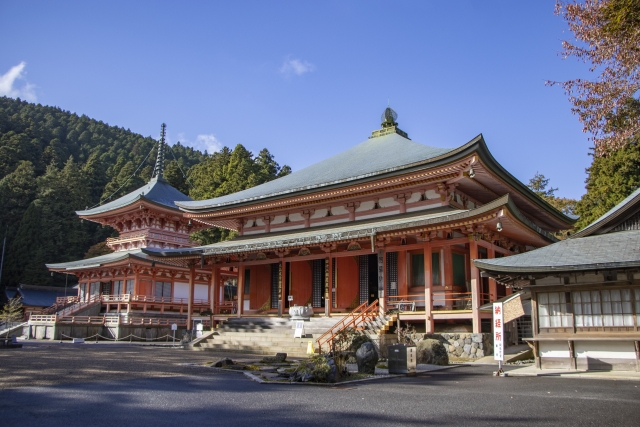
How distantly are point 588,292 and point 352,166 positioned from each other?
13.2 metres

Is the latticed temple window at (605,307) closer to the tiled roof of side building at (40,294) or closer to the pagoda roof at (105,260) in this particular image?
the pagoda roof at (105,260)

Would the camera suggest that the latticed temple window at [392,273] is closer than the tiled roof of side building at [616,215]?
No

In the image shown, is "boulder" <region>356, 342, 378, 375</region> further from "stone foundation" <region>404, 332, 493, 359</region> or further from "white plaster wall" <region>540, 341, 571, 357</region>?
"stone foundation" <region>404, 332, 493, 359</region>

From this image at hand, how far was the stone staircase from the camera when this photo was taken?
20.0m

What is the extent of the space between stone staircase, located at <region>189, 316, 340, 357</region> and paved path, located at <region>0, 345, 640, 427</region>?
816cm

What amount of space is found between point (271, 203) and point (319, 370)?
14.9 meters

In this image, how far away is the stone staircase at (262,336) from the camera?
65.5 ft

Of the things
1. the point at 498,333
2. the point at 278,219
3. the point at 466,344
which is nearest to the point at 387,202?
the point at 278,219

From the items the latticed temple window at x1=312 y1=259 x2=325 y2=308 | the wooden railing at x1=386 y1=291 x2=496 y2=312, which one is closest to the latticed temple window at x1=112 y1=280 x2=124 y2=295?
the latticed temple window at x1=312 y1=259 x2=325 y2=308

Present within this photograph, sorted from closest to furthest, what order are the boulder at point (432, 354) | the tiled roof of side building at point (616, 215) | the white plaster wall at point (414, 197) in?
1. the tiled roof of side building at point (616, 215)
2. the boulder at point (432, 354)
3. the white plaster wall at point (414, 197)

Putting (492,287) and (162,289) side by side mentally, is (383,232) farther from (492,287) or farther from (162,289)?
(162,289)

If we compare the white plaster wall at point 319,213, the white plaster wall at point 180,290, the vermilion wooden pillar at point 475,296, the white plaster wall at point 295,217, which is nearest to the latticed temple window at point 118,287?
the white plaster wall at point 180,290

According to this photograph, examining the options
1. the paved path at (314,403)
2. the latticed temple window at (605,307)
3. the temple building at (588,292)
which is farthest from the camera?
the latticed temple window at (605,307)

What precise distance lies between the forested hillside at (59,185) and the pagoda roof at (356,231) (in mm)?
23473
